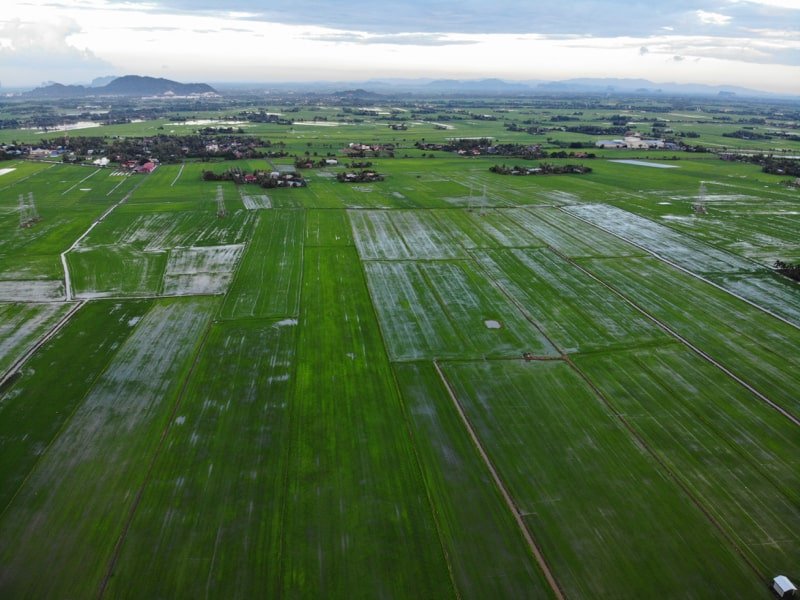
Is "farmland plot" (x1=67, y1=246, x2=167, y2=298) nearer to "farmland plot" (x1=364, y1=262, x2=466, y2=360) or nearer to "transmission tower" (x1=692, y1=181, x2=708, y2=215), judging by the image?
"farmland plot" (x1=364, y1=262, x2=466, y2=360)

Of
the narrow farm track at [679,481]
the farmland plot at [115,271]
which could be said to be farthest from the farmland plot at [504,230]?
the farmland plot at [115,271]

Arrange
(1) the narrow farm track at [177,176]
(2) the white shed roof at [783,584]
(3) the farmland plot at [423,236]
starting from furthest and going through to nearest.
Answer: (1) the narrow farm track at [177,176] < (3) the farmland plot at [423,236] < (2) the white shed roof at [783,584]

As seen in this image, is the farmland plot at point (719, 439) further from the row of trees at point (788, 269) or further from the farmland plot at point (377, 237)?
the farmland plot at point (377, 237)

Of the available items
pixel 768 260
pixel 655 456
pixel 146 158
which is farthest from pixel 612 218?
pixel 146 158

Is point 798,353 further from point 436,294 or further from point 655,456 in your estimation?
point 436,294

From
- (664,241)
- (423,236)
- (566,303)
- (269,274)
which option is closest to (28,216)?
(269,274)

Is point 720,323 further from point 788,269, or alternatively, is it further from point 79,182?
point 79,182

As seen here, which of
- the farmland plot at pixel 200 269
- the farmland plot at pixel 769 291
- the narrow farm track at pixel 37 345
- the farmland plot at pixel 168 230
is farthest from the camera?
the farmland plot at pixel 168 230
